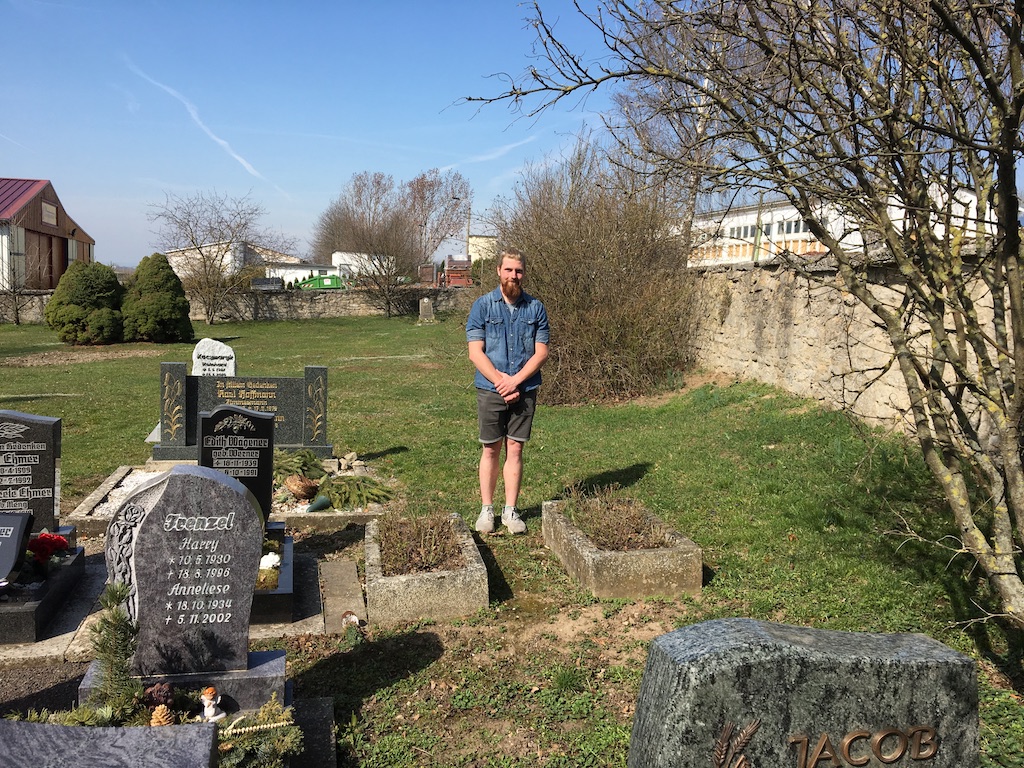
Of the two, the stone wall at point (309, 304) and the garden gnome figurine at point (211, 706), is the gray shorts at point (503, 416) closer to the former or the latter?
the garden gnome figurine at point (211, 706)

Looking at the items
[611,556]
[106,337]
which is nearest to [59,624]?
[611,556]

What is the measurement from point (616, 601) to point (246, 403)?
4998 mm

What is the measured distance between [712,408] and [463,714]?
8063 millimetres

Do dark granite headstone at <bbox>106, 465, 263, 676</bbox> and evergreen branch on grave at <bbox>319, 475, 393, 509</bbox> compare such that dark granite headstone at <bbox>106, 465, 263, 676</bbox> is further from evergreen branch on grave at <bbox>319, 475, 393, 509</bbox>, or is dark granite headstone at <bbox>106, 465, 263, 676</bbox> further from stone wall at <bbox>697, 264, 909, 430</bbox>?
stone wall at <bbox>697, 264, 909, 430</bbox>

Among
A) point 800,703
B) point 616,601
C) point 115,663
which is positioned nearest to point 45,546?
point 115,663

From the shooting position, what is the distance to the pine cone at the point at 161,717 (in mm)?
3023

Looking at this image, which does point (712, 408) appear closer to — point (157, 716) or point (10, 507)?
point (10, 507)

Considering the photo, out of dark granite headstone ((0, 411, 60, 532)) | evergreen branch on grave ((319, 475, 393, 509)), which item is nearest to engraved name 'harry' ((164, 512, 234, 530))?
dark granite headstone ((0, 411, 60, 532))

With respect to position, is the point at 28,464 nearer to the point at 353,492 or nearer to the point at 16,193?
the point at 353,492

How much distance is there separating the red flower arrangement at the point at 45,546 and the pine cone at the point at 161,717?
7.49 ft

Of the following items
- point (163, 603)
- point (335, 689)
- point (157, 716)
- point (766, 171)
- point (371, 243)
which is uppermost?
point (371, 243)

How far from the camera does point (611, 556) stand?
16.3 feet

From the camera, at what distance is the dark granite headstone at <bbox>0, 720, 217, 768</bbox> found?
2344 mm

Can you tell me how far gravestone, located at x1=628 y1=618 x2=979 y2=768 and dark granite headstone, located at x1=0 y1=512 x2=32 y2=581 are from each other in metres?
3.83
